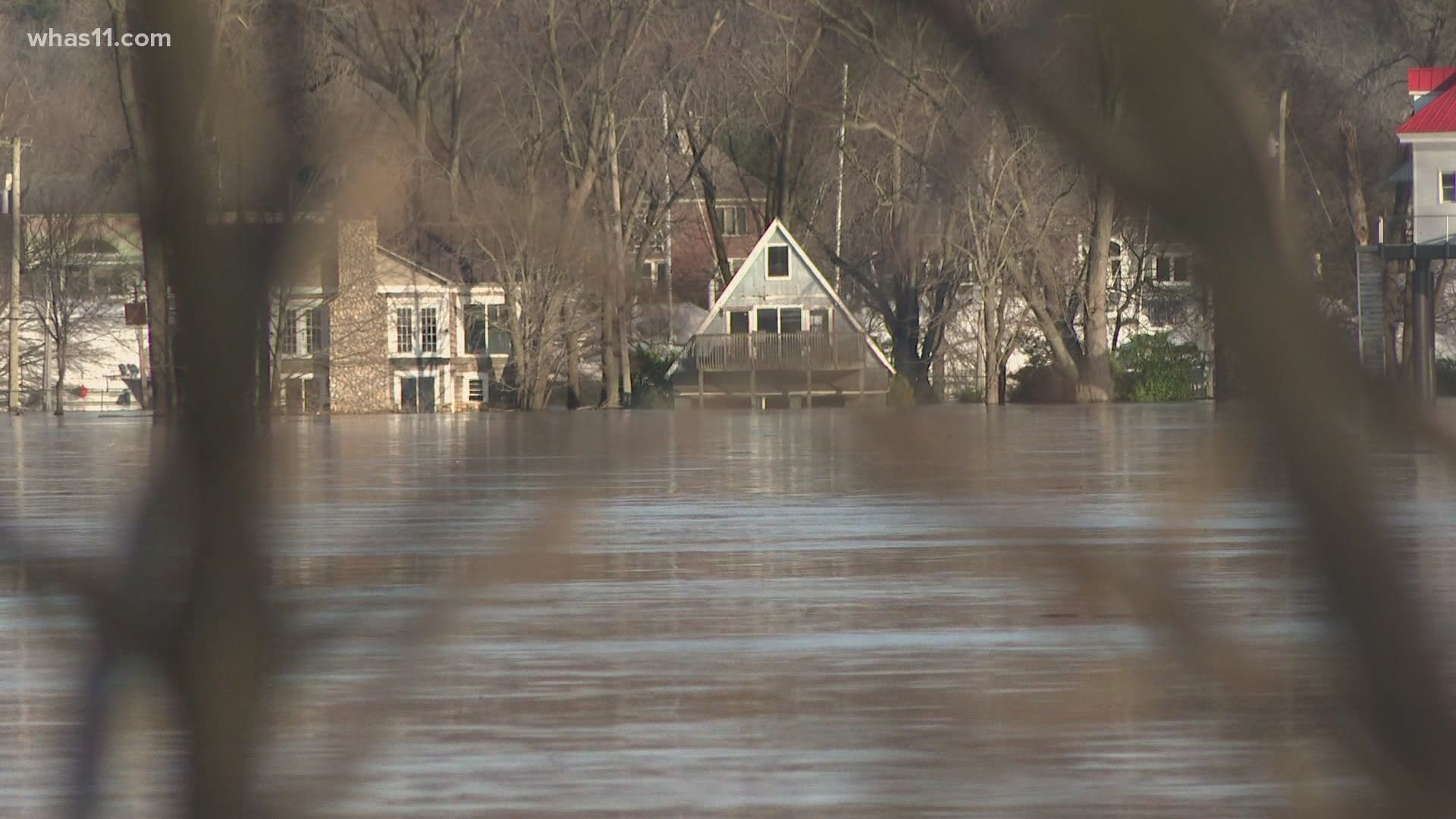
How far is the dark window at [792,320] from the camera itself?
3.64 metres

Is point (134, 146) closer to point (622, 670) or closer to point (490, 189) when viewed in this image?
point (490, 189)

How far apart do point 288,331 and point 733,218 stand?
3.60 ft

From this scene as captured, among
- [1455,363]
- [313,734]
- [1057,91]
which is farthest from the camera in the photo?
[1455,363]

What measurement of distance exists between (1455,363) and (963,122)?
5536 centimetres

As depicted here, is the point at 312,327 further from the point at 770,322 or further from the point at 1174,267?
the point at 770,322

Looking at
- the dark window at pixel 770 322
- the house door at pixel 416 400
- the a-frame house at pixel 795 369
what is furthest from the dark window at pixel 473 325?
the house door at pixel 416 400

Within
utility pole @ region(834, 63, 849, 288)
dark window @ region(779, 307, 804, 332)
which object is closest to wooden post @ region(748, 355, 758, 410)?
utility pole @ region(834, 63, 849, 288)

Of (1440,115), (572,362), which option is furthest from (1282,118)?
(1440,115)

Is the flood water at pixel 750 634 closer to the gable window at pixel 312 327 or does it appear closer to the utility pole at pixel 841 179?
the gable window at pixel 312 327

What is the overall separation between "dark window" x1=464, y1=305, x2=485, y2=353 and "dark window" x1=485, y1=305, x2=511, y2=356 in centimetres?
1

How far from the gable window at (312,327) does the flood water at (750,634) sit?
0.26ft

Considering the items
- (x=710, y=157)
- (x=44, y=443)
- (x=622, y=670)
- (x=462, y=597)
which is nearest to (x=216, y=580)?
(x=462, y=597)

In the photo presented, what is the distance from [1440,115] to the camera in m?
41.3

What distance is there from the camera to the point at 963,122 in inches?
46.1
